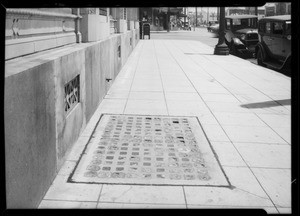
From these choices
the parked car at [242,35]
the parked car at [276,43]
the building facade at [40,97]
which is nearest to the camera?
the building facade at [40,97]

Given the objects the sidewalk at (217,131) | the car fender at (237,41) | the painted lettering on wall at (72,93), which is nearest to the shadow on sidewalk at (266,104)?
the sidewalk at (217,131)

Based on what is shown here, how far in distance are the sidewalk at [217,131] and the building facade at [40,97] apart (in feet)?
0.89

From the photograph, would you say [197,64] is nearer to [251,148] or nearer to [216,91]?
[216,91]

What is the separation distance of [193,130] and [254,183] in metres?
1.88

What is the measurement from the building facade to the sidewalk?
0.27 meters

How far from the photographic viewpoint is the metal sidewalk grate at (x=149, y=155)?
145 inches

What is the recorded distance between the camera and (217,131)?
5.40 m

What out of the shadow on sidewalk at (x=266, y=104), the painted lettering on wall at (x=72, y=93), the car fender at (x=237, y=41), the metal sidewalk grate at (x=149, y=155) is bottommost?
the metal sidewalk grate at (x=149, y=155)

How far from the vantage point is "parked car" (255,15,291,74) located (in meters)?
11.3

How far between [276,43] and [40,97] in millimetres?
10580

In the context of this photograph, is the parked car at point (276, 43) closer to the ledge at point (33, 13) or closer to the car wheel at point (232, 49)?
the car wheel at point (232, 49)

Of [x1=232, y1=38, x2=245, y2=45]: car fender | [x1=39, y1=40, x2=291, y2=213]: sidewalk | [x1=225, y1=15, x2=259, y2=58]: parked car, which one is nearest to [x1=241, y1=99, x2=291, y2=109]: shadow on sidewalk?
[x1=39, y1=40, x2=291, y2=213]: sidewalk

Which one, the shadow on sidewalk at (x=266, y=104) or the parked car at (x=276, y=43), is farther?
the parked car at (x=276, y=43)

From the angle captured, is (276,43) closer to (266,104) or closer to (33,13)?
(266,104)
